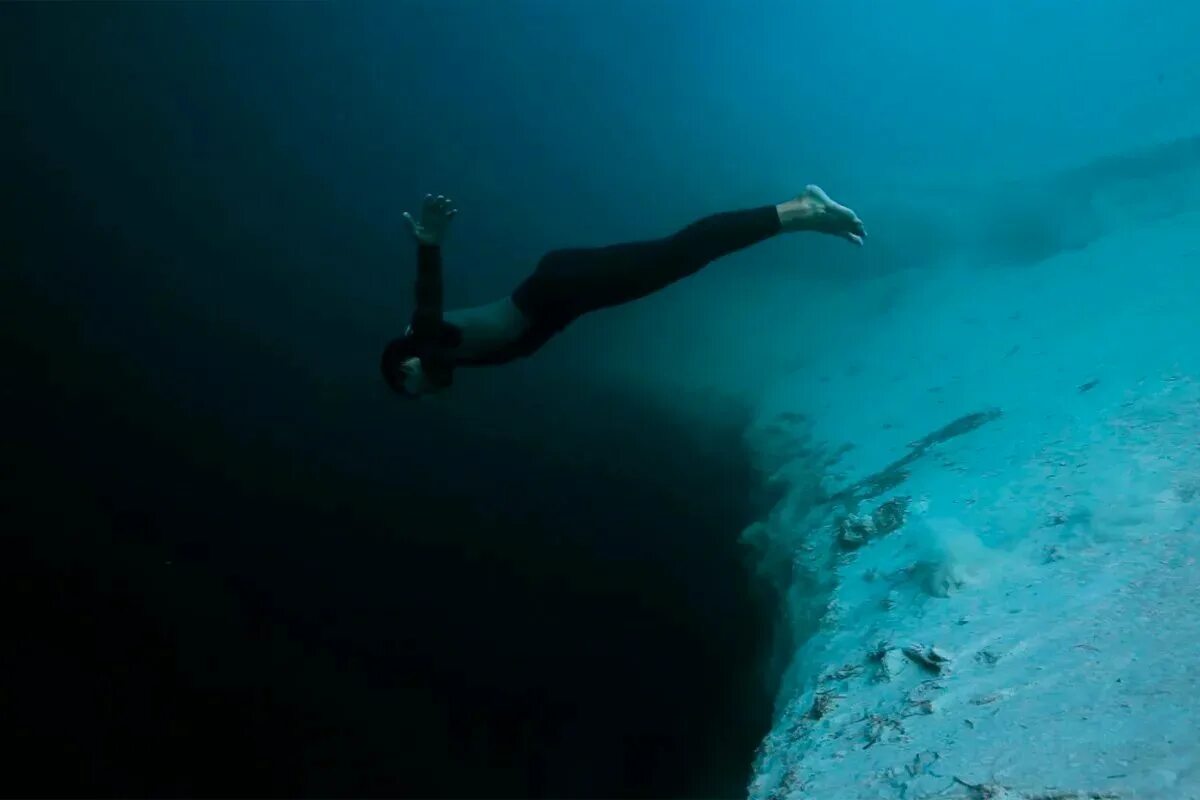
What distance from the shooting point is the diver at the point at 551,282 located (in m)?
2.24

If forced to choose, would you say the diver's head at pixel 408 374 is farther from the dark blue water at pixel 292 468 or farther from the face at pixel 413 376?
the dark blue water at pixel 292 468

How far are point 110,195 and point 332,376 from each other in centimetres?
861

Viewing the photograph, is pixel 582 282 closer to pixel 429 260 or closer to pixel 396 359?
→ pixel 429 260

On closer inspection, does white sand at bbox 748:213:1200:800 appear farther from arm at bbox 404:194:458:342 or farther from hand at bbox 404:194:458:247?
hand at bbox 404:194:458:247

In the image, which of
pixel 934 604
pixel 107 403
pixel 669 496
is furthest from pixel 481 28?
pixel 934 604

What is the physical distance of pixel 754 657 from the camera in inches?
247

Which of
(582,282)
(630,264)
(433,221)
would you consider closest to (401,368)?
(433,221)

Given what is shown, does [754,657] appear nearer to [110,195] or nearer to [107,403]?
[107,403]

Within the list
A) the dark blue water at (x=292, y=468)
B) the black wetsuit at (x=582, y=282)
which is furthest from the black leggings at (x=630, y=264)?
the dark blue water at (x=292, y=468)

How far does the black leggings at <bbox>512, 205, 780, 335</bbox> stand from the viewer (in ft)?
7.94

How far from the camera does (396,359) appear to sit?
237 centimetres

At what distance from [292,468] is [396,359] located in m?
10.9

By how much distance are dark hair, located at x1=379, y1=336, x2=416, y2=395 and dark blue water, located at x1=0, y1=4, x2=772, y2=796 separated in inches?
176

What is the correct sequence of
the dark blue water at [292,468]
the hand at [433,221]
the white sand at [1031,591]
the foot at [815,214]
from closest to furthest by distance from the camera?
the white sand at [1031,591], the hand at [433,221], the foot at [815,214], the dark blue water at [292,468]
